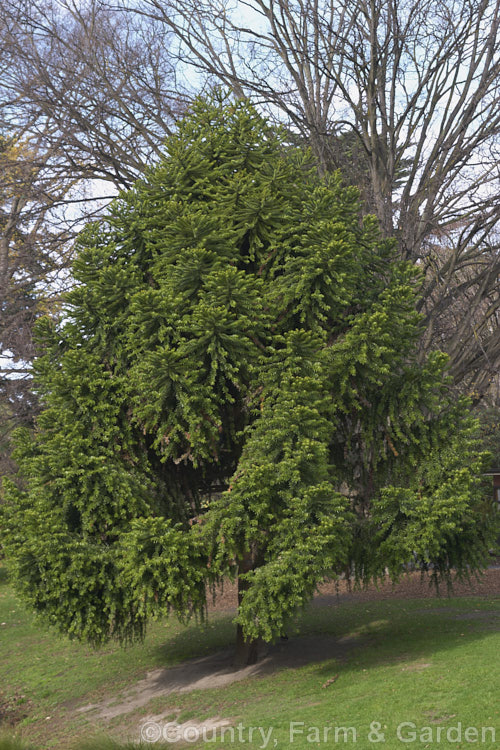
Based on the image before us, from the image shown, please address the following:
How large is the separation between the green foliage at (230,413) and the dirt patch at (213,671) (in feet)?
5.70

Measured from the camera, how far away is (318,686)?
33.7 ft

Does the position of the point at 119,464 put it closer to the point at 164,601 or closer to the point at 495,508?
the point at 164,601

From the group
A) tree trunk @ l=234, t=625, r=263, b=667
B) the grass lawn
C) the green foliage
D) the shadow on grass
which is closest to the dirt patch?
the shadow on grass

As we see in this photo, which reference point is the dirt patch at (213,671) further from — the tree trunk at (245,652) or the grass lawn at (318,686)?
the grass lawn at (318,686)

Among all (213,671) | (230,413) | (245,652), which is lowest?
(213,671)

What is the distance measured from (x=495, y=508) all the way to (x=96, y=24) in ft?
44.6

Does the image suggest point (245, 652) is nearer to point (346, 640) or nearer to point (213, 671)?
point (213, 671)

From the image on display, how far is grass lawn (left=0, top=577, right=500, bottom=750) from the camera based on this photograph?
26.2 ft

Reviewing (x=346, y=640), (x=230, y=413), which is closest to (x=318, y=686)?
(x=346, y=640)

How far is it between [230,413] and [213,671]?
4.65 m

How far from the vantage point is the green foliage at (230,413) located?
29.8 ft

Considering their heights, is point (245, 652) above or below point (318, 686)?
above

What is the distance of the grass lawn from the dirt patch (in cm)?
22

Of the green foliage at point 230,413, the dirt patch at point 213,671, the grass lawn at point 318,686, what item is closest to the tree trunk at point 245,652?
the dirt patch at point 213,671
